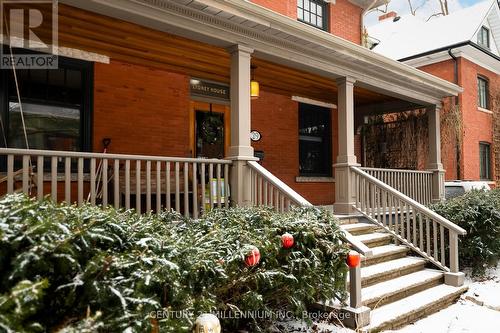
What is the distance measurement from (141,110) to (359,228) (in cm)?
435

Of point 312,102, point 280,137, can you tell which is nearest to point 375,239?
point 280,137

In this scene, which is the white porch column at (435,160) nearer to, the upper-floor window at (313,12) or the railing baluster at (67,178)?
the upper-floor window at (313,12)

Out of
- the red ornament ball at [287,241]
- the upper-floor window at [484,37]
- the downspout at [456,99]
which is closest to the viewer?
the red ornament ball at [287,241]

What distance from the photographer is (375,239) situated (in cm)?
575

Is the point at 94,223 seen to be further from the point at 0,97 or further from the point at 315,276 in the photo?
the point at 0,97

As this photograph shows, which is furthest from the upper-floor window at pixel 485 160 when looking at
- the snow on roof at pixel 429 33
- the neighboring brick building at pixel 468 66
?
the snow on roof at pixel 429 33

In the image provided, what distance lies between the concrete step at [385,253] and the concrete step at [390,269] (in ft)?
0.20

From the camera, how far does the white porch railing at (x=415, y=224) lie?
17.7ft

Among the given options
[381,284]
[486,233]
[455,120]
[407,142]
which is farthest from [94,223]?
[455,120]

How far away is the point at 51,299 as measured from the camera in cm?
179

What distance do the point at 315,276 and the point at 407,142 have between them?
9176mm

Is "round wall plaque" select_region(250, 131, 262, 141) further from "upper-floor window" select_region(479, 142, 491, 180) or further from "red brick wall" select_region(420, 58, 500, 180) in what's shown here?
"upper-floor window" select_region(479, 142, 491, 180)

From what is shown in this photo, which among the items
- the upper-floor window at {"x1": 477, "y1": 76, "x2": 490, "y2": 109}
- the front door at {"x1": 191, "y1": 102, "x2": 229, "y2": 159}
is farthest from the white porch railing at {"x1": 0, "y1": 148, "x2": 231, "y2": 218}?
the upper-floor window at {"x1": 477, "y1": 76, "x2": 490, "y2": 109}

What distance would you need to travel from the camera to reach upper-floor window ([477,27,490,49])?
14.2 metres
